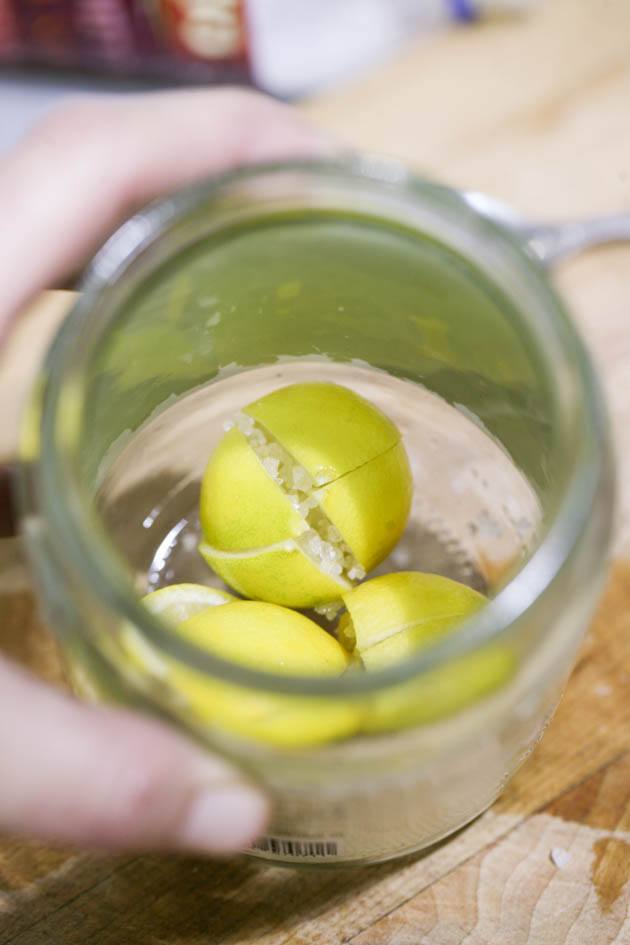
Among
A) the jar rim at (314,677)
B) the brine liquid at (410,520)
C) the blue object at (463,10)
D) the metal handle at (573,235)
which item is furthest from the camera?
the blue object at (463,10)

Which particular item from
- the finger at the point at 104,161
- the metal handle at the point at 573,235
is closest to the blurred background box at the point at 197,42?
the metal handle at the point at 573,235

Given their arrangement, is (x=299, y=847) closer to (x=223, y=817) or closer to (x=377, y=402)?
(x=223, y=817)

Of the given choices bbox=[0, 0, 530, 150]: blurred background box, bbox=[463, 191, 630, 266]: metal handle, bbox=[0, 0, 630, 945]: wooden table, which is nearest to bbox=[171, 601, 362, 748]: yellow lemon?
bbox=[0, 0, 630, 945]: wooden table

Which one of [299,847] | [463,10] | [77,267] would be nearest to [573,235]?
[463,10]

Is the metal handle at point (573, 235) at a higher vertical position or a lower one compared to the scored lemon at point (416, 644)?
higher

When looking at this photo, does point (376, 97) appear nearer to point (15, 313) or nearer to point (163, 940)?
point (15, 313)

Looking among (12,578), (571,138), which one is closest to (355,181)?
(12,578)

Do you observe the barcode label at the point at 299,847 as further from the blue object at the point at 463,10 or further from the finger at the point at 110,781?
the blue object at the point at 463,10
